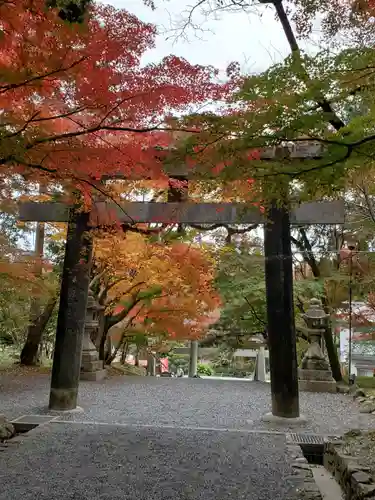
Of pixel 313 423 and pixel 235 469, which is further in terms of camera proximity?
pixel 313 423

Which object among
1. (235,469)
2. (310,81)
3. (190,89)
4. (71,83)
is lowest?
(235,469)

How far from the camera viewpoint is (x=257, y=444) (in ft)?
18.2

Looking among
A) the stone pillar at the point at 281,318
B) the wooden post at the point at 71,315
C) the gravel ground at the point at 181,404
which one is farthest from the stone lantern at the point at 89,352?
the stone pillar at the point at 281,318

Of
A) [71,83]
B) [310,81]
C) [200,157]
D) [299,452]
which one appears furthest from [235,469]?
[71,83]

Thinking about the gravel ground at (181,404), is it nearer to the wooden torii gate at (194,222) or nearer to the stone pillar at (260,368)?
the wooden torii gate at (194,222)

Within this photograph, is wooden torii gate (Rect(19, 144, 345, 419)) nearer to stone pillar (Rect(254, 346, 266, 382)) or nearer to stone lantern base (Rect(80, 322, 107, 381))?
stone lantern base (Rect(80, 322, 107, 381))

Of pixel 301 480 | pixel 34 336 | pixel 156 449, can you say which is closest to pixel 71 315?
pixel 156 449

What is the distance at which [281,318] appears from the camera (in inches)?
275

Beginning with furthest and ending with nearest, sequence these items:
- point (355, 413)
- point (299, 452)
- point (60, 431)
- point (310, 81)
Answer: point (355, 413)
point (60, 431)
point (299, 452)
point (310, 81)

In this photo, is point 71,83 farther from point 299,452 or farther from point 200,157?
point 299,452

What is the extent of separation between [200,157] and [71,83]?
1.46 m

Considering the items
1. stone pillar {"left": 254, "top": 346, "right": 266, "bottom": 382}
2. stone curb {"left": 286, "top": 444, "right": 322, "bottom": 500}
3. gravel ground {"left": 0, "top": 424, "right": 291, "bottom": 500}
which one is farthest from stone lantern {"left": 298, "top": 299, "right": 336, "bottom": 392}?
stone curb {"left": 286, "top": 444, "right": 322, "bottom": 500}

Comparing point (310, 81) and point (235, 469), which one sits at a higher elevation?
point (310, 81)

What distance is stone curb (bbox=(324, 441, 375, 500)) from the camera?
3947mm
